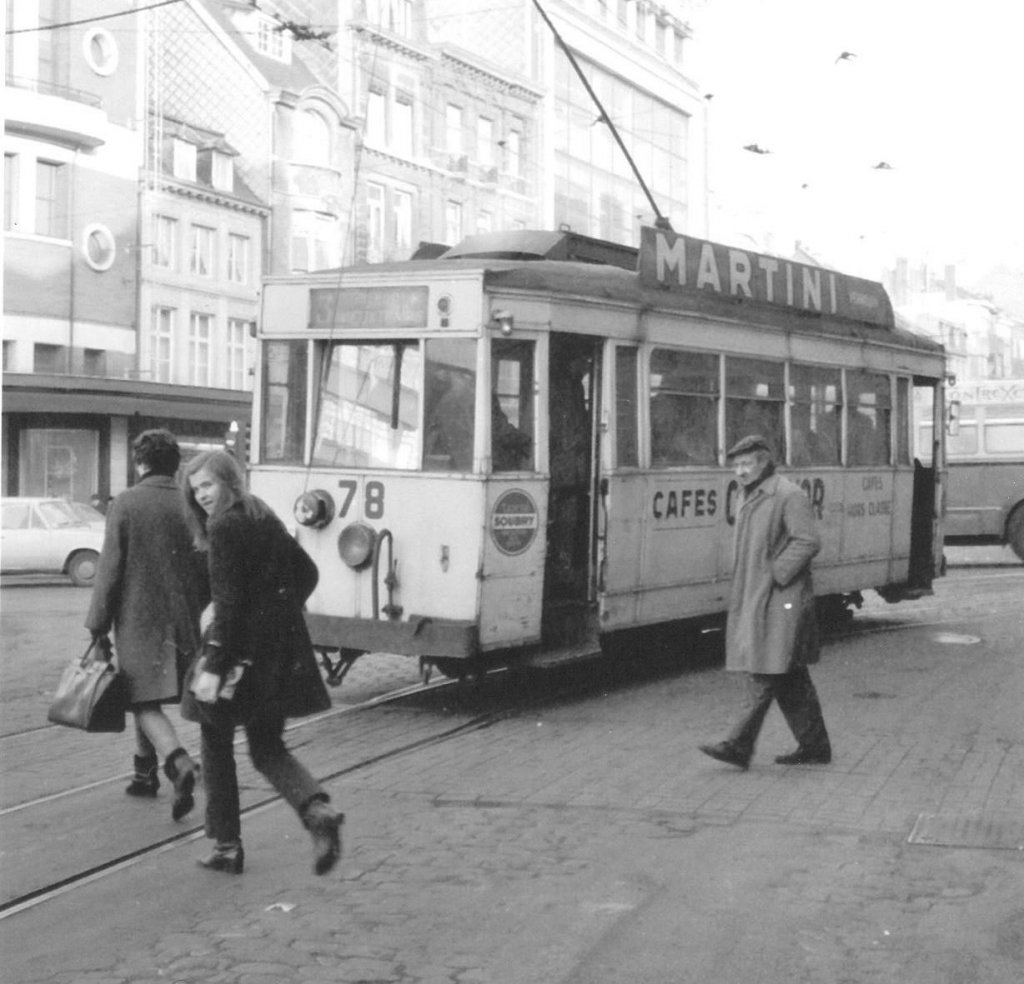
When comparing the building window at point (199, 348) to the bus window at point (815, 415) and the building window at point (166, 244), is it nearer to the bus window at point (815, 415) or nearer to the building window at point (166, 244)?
the building window at point (166, 244)

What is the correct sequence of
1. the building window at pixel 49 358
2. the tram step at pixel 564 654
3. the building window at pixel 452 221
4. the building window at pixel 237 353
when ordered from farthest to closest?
the building window at pixel 452 221 < the building window at pixel 237 353 < the building window at pixel 49 358 < the tram step at pixel 564 654

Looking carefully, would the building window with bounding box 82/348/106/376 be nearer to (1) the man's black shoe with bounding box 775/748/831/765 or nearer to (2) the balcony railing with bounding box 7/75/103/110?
(2) the balcony railing with bounding box 7/75/103/110

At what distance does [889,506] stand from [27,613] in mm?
9974

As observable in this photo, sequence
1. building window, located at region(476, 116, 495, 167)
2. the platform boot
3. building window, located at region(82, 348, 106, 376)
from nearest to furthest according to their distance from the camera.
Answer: the platform boot, building window, located at region(82, 348, 106, 376), building window, located at region(476, 116, 495, 167)

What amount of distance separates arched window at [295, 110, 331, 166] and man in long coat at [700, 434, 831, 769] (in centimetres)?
A: 3601

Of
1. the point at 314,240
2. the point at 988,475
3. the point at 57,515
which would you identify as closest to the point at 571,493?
the point at 57,515

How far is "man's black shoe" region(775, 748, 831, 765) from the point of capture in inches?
348

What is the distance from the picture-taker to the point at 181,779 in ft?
24.0

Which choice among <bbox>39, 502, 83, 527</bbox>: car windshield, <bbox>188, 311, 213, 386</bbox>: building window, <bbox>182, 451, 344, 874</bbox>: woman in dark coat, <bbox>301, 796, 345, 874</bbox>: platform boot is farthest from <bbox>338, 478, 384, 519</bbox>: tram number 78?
<bbox>188, 311, 213, 386</bbox>: building window

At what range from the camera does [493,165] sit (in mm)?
51906

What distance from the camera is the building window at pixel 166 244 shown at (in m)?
38.4

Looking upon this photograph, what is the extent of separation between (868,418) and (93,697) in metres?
9.85

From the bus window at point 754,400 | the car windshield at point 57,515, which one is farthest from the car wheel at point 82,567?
the bus window at point 754,400

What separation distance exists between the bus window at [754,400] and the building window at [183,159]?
27520 millimetres
